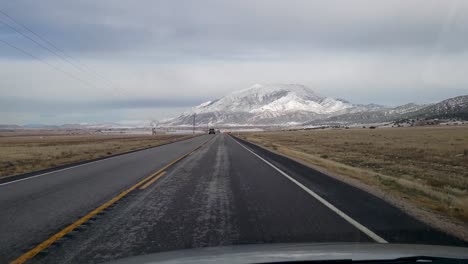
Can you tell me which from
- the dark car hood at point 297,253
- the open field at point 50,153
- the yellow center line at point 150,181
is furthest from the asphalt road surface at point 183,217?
the open field at point 50,153

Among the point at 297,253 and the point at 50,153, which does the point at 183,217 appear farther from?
the point at 50,153

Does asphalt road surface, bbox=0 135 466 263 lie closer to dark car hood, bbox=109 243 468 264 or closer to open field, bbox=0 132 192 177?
dark car hood, bbox=109 243 468 264

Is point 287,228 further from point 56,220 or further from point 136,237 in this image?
point 56,220

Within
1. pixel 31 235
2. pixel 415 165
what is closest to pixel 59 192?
pixel 31 235

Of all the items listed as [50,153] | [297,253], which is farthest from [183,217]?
[50,153]

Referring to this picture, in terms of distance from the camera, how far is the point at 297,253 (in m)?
4.79

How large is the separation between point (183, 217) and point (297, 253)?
3929mm

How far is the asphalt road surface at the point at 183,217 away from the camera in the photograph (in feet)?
21.0

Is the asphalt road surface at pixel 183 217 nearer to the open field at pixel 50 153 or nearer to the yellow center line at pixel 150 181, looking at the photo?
the yellow center line at pixel 150 181

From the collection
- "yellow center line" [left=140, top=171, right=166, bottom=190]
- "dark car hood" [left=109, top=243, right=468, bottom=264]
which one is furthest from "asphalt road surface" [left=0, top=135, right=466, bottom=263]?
"dark car hood" [left=109, top=243, right=468, bottom=264]

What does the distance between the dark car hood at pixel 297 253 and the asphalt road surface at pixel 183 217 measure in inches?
45.4

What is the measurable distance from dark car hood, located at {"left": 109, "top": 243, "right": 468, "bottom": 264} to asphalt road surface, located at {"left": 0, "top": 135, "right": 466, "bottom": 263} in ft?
3.79

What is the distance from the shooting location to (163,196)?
11.1 m

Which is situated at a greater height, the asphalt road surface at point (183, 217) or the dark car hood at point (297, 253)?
the dark car hood at point (297, 253)
